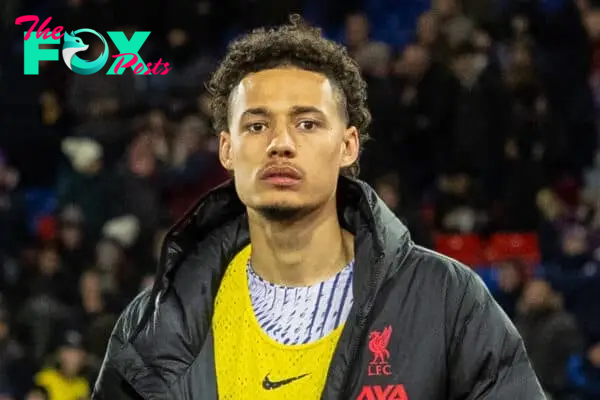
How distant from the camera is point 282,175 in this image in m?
3.16

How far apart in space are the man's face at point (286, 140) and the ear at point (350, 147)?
2 cm

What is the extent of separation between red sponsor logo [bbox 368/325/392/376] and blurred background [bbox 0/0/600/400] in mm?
4701

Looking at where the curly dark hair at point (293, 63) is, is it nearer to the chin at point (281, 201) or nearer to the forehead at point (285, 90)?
the forehead at point (285, 90)

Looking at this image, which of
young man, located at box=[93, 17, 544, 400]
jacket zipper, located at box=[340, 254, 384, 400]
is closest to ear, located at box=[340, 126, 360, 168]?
young man, located at box=[93, 17, 544, 400]

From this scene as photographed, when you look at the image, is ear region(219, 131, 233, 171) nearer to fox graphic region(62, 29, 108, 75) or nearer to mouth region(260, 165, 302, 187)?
mouth region(260, 165, 302, 187)

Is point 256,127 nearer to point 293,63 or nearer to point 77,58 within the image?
point 293,63

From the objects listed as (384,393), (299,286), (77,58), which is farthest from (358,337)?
(77,58)

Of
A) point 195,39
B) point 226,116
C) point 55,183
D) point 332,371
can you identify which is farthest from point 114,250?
point 332,371

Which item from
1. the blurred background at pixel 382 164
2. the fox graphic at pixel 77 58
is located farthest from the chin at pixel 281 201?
the fox graphic at pixel 77 58

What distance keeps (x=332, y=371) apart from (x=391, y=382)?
143 mm

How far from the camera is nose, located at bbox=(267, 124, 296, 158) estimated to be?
3.15m

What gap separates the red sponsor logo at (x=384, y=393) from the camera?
2930mm

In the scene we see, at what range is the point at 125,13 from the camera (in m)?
10.4

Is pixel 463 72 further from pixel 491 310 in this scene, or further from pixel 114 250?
pixel 491 310
